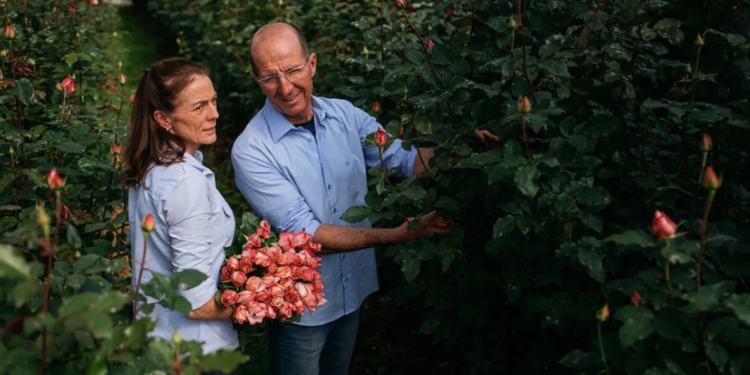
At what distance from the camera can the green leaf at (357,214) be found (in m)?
1.91

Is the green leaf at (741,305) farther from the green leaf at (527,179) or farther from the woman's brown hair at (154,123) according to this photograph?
the woman's brown hair at (154,123)

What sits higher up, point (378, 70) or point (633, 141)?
point (633, 141)

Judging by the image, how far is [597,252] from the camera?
1483 millimetres

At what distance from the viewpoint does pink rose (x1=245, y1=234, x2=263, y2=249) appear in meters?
1.90

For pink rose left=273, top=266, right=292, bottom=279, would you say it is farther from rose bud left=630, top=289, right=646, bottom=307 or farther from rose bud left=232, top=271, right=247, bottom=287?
rose bud left=630, top=289, right=646, bottom=307

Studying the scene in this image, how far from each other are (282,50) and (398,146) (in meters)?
0.59

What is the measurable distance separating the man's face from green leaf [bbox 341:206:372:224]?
1.89 feet

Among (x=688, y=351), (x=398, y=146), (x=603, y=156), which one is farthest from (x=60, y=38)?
(x=688, y=351)

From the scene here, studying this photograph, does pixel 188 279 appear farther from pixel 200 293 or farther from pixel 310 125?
pixel 310 125

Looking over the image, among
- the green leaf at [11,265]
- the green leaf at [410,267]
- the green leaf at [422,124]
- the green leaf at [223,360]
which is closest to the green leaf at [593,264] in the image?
the green leaf at [410,267]

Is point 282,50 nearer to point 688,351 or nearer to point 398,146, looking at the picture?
point 398,146

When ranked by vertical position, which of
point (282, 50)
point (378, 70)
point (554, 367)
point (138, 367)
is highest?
point (282, 50)

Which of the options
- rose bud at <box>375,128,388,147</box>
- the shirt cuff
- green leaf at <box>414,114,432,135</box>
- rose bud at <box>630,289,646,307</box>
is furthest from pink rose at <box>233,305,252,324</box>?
rose bud at <box>630,289,646,307</box>

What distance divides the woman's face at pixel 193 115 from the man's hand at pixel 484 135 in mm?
859
